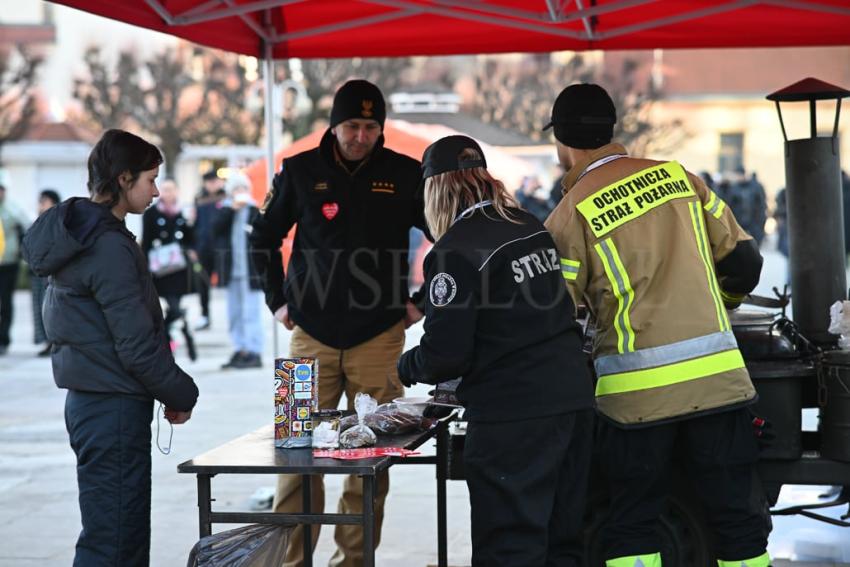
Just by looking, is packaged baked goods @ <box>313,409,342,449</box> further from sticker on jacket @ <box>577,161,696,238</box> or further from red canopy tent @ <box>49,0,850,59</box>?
red canopy tent @ <box>49,0,850,59</box>

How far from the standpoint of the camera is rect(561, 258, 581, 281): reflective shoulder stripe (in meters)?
3.96

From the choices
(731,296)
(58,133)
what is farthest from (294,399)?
(58,133)

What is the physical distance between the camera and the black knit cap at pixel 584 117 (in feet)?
13.4

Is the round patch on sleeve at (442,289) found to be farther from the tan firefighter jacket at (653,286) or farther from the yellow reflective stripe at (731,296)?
the yellow reflective stripe at (731,296)

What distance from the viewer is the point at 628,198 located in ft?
13.1

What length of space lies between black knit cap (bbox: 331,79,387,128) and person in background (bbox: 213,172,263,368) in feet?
25.4

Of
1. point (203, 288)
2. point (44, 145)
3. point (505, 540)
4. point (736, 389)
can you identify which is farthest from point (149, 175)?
point (44, 145)

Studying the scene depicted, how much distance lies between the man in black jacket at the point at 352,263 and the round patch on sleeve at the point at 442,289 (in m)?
1.42

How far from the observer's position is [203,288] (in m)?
15.7

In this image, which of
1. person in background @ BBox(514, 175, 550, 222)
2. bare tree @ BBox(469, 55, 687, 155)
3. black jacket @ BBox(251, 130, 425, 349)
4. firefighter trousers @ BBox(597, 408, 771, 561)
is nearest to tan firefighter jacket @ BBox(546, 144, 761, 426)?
firefighter trousers @ BBox(597, 408, 771, 561)

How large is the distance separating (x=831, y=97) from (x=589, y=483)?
6.39ft

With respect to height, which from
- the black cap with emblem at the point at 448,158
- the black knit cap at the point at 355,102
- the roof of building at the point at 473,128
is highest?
the roof of building at the point at 473,128

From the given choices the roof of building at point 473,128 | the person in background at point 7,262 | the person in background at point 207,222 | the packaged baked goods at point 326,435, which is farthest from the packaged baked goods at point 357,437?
the roof of building at point 473,128

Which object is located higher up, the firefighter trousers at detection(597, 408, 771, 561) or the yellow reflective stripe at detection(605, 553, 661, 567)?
the firefighter trousers at detection(597, 408, 771, 561)
